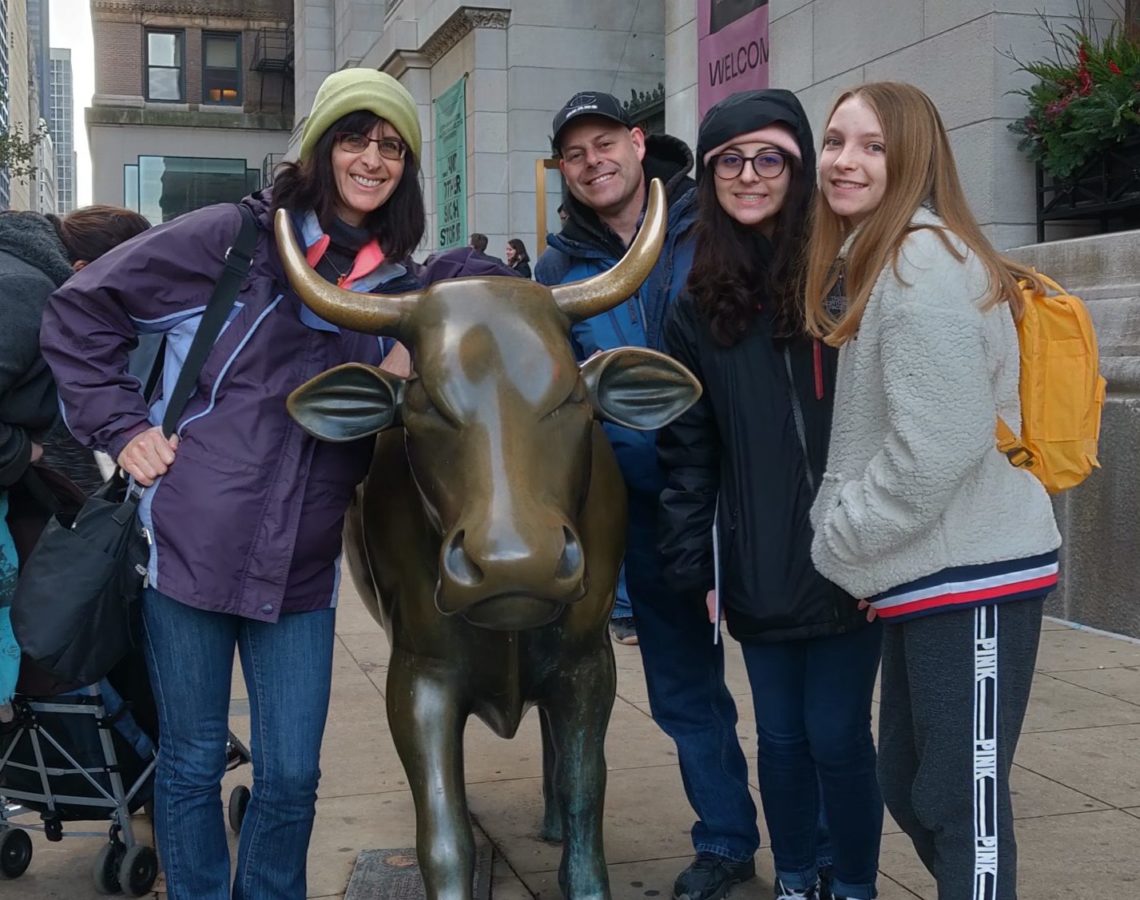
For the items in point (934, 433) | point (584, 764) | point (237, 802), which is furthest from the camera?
point (237, 802)

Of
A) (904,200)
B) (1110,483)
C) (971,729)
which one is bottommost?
(971,729)

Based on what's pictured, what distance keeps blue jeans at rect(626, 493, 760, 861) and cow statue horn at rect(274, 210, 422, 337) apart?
1.12 m

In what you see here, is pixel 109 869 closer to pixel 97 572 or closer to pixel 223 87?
pixel 97 572

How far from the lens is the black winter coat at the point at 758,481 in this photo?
3.23 meters

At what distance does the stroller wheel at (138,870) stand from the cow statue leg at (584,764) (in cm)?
134

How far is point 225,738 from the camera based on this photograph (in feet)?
10.1

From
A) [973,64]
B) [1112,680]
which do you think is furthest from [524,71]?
[1112,680]

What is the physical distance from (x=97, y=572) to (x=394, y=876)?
1.51 meters

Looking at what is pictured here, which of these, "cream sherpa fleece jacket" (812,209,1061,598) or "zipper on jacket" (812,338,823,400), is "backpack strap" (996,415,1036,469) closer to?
"cream sherpa fleece jacket" (812,209,1061,598)

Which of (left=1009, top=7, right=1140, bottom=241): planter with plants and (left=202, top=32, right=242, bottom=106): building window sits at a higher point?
(left=202, top=32, right=242, bottom=106): building window

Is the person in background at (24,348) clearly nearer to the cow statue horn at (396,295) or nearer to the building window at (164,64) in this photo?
the cow statue horn at (396,295)

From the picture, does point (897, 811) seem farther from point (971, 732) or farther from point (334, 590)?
point (334, 590)

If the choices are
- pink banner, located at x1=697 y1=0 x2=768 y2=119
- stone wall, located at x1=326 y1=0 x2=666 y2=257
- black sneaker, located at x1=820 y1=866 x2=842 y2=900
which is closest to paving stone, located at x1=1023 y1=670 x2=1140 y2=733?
black sneaker, located at x1=820 y1=866 x2=842 y2=900

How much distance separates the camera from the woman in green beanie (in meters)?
2.98
